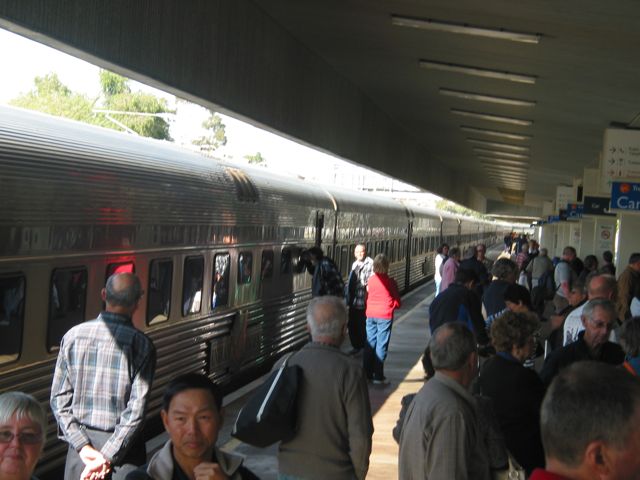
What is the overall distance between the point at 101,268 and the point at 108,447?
2.79 meters

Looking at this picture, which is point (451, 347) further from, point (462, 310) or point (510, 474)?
point (462, 310)

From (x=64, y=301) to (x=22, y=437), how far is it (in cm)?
405

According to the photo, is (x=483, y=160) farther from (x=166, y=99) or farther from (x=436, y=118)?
(x=166, y=99)

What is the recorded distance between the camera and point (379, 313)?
12359 millimetres

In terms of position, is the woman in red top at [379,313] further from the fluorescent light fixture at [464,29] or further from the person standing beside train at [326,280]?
the fluorescent light fixture at [464,29]

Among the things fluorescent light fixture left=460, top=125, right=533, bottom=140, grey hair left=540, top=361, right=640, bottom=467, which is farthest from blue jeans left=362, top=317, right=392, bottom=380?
grey hair left=540, top=361, right=640, bottom=467

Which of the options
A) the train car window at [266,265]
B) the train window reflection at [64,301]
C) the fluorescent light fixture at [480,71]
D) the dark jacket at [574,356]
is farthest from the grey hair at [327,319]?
the train car window at [266,265]

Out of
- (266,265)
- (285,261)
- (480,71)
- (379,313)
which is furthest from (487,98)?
(379,313)

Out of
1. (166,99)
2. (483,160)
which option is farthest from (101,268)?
(166,99)

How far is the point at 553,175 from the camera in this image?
3127 centimetres

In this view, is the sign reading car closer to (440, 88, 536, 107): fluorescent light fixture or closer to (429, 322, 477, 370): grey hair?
(440, 88, 536, 107): fluorescent light fixture

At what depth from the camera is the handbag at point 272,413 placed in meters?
4.79

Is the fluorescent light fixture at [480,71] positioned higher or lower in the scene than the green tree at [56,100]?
lower

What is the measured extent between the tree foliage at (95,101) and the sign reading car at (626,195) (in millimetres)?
68399
